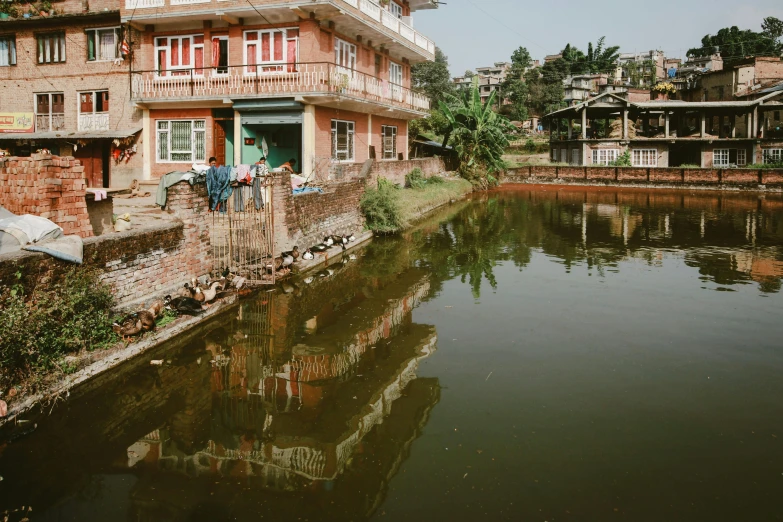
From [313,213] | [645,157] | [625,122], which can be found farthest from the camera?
[645,157]

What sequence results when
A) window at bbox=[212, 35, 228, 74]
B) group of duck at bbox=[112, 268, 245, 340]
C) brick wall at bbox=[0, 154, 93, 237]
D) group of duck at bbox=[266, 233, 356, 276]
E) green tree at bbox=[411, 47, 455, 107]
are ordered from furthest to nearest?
green tree at bbox=[411, 47, 455, 107]
window at bbox=[212, 35, 228, 74]
group of duck at bbox=[266, 233, 356, 276]
brick wall at bbox=[0, 154, 93, 237]
group of duck at bbox=[112, 268, 245, 340]

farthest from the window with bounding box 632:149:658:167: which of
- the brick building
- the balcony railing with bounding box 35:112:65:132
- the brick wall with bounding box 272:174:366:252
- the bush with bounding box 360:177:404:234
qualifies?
the balcony railing with bounding box 35:112:65:132

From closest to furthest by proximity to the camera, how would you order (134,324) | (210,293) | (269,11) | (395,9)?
(134,324) → (210,293) → (269,11) → (395,9)

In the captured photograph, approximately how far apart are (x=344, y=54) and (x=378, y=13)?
105 inches

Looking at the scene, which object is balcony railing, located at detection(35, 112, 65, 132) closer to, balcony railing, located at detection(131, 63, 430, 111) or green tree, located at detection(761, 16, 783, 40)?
balcony railing, located at detection(131, 63, 430, 111)

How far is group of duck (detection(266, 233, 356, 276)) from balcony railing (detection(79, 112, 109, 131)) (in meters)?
13.5

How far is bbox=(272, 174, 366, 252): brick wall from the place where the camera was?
1478cm

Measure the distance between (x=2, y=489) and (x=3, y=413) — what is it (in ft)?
4.37

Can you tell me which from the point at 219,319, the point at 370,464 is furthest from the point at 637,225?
the point at 370,464

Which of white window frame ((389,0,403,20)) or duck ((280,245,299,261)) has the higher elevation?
white window frame ((389,0,403,20))

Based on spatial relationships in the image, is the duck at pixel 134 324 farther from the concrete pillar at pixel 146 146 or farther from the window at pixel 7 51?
the window at pixel 7 51

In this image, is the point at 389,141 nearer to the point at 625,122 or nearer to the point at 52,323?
the point at 625,122

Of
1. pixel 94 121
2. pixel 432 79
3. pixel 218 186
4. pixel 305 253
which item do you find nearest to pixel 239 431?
pixel 218 186

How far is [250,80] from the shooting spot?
76.3ft
